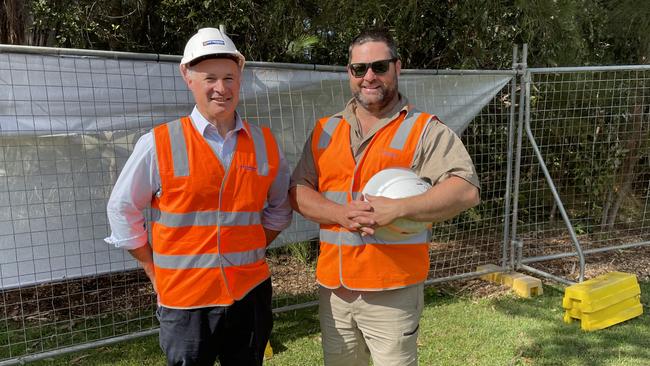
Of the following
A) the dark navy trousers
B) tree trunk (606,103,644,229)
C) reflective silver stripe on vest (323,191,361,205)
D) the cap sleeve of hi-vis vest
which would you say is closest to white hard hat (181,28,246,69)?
reflective silver stripe on vest (323,191,361,205)

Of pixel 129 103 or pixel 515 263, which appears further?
pixel 515 263

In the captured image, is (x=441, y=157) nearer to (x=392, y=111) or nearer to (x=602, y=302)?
(x=392, y=111)

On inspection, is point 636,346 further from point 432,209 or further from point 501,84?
point 432,209

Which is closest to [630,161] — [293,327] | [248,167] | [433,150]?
[293,327]

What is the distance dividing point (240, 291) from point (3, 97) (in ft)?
8.16

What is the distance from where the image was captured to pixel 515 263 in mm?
5977

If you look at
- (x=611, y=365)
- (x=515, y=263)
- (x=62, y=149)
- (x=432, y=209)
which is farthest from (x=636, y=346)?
(x=62, y=149)

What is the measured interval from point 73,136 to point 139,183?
6.71 feet

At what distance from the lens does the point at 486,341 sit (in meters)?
4.49

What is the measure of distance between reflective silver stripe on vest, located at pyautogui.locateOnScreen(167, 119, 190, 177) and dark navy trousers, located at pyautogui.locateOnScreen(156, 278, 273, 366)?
65 centimetres

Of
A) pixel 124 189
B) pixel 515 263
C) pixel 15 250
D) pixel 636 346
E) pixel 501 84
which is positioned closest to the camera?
pixel 124 189

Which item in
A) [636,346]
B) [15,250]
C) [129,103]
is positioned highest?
[129,103]

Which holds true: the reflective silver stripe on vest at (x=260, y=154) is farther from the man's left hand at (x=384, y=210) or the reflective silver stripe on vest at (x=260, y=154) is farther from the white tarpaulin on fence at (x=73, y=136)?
the white tarpaulin on fence at (x=73, y=136)

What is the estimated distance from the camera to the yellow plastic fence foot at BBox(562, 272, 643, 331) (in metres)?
4.65
